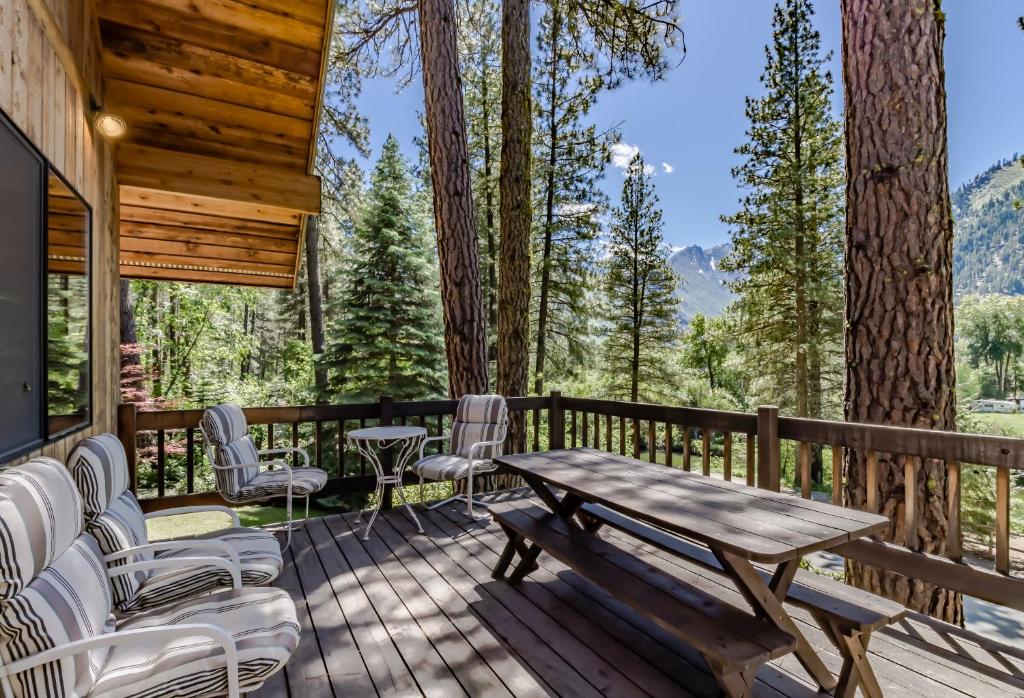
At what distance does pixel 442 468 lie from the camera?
13.3 ft

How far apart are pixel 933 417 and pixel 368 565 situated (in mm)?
3564

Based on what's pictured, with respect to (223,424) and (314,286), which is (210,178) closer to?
(223,424)

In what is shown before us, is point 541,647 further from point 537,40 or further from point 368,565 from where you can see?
point 537,40

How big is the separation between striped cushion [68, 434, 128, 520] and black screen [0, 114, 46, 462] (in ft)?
A: 0.92

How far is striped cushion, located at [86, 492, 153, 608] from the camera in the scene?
199 centimetres

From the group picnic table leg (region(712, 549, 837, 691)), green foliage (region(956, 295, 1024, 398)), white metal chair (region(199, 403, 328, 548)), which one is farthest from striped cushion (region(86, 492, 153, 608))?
green foliage (region(956, 295, 1024, 398))

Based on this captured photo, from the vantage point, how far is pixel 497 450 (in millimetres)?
4477

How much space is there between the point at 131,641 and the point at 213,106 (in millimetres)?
3691

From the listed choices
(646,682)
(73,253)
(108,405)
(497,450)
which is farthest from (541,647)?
(108,405)

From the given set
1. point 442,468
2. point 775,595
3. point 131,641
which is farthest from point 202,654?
point 442,468

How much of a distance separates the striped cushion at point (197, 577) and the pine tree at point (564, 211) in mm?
10554

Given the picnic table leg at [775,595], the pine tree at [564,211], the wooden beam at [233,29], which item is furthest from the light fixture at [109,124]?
the pine tree at [564,211]

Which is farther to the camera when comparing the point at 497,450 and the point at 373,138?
the point at 373,138

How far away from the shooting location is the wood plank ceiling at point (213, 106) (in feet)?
10.8
